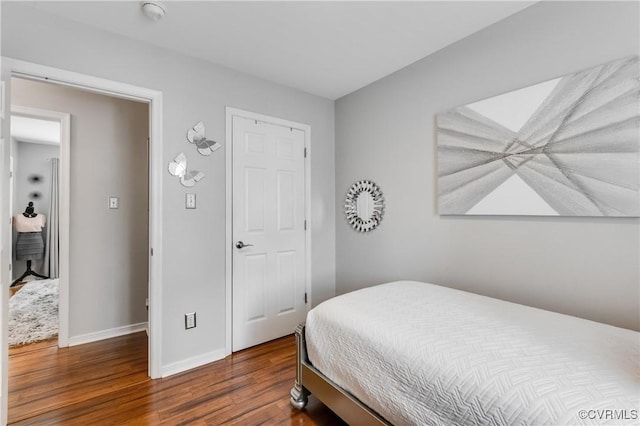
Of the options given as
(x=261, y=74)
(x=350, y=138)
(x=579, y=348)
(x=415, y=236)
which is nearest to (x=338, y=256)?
(x=415, y=236)

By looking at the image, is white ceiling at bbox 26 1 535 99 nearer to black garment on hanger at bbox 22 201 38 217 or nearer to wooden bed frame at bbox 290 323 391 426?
wooden bed frame at bbox 290 323 391 426

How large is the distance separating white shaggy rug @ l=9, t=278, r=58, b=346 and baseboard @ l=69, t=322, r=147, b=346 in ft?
1.09

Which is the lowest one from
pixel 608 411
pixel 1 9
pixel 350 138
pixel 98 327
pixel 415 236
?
pixel 98 327

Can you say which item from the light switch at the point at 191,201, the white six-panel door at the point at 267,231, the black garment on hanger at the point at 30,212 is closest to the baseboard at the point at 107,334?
the white six-panel door at the point at 267,231

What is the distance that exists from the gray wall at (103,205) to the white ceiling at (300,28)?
113 cm

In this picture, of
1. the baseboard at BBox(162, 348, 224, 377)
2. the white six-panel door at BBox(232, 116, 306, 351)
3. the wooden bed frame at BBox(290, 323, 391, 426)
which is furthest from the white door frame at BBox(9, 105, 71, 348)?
the wooden bed frame at BBox(290, 323, 391, 426)

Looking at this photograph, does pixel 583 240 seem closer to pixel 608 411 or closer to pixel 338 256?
pixel 608 411

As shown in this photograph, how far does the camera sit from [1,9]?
172 centimetres

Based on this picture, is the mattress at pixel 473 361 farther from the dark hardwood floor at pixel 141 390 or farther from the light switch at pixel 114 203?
the light switch at pixel 114 203

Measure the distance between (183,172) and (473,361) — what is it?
2.21 meters

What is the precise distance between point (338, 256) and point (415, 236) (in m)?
1.02

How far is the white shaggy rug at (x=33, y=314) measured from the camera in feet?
9.20

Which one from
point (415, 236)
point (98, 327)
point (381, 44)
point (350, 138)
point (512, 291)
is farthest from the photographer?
point (350, 138)

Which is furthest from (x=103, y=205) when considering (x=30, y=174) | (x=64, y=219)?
(x=30, y=174)
